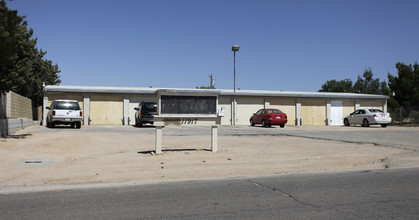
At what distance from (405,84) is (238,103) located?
20.6 m

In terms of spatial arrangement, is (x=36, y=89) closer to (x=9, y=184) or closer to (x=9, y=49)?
(x=9, y=49)

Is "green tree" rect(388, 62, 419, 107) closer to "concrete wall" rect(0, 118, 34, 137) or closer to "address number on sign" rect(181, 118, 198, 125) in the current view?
"address number on sign" rect(181, 118, 198, 125)

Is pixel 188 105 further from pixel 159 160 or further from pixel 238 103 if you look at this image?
pixel 238 103

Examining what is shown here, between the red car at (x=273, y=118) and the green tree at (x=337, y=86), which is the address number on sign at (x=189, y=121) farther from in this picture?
the green tree at (x=337, y=86)

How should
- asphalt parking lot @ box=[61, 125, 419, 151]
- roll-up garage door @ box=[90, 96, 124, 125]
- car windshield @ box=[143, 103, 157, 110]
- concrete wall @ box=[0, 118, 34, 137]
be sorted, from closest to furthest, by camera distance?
asphalt parking lot @ box=[61, 125, 419, 151], concrete wall @ box=[0, 118, 34, 137], car windshield @ box=[143, 103, 157, 110], roll-up garage door @ box=[90, 96, 124, 125]

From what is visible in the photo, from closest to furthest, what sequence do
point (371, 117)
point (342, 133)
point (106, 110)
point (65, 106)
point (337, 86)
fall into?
1. point (342, 133)
2. point (65, 106)
3. point (371, 117)
4. point (106, 110)
5. point (337, 86)

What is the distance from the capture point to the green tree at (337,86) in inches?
3349

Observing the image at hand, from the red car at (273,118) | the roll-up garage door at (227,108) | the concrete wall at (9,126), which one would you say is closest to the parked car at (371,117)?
the red car at (273,118)

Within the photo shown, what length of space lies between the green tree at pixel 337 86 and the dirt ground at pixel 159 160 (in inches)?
3081

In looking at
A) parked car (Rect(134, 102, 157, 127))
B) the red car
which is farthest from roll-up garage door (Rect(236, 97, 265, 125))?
parked car (Rect(134, 102, 157, 127))

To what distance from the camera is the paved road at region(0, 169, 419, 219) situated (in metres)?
4.28

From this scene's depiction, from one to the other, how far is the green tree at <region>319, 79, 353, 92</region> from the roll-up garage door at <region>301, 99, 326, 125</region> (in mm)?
55315

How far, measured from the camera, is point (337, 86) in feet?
305

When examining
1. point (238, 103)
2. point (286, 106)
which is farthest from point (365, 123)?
point (238, 103)
